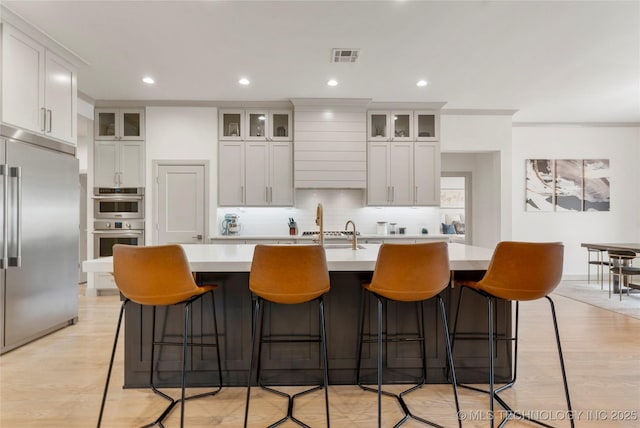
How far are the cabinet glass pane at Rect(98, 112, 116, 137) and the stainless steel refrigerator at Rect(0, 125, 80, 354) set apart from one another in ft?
4.92

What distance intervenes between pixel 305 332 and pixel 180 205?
3.51 metres

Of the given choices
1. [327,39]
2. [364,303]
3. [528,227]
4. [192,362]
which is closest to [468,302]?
[364,303]

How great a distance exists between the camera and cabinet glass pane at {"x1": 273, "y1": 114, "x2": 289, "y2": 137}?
5145 millimetres

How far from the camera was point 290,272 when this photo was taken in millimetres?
1762

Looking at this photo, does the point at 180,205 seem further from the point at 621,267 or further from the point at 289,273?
the point at 621,267

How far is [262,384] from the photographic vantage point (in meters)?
2.29

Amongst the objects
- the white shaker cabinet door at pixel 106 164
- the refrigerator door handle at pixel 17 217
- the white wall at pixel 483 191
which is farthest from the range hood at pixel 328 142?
the refrigerator door handle at pixel 17 217

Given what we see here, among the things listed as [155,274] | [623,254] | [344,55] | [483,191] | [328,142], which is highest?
[344,55]

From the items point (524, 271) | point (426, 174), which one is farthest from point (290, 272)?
point (426, 174)

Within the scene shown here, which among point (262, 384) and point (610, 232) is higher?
point (610, 232)

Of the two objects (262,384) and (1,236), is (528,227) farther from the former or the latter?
(1,236)

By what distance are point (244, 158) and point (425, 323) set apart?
367 centimetres

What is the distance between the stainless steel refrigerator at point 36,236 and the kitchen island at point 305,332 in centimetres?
151

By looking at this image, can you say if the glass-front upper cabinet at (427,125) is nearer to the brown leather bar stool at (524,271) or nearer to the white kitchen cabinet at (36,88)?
the brown leather bar stool at (524,271)
